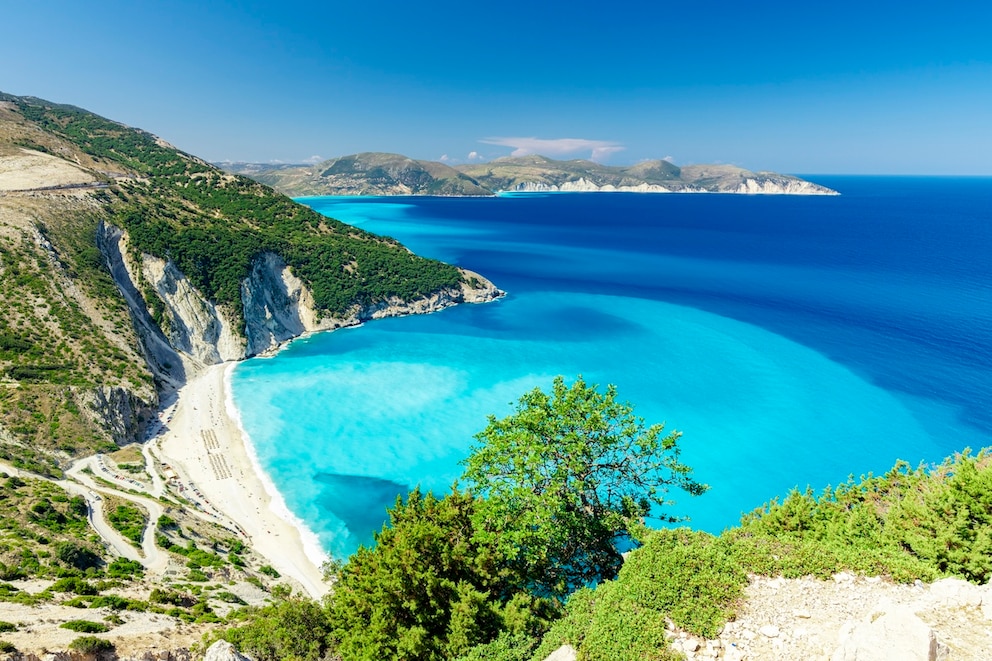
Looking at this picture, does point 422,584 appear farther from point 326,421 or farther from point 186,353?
point 186,353

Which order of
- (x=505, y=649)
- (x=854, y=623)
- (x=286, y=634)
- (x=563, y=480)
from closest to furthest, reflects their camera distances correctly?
(x=854, y=623) → (x=505, y=649) → (x=563, y=480) → (x=286, y=634)

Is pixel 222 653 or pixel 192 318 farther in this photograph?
pixel 192 318

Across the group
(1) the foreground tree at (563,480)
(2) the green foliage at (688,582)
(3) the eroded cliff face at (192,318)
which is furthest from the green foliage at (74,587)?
(3) the eroded cliff face at (192,318)

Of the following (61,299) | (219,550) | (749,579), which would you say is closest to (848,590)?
(749,579)

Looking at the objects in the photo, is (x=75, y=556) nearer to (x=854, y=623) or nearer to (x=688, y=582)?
(x=688, y=582)

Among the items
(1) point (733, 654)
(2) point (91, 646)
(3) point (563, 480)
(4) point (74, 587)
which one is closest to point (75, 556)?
(4) point (74, 587)

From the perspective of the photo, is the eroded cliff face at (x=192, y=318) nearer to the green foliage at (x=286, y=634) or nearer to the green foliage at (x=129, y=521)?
the green foliage at (x=129, y=521)

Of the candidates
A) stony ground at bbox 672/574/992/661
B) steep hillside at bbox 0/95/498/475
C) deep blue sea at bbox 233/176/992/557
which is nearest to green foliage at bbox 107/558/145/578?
deep blue sea at bbox 233/176/992/557
